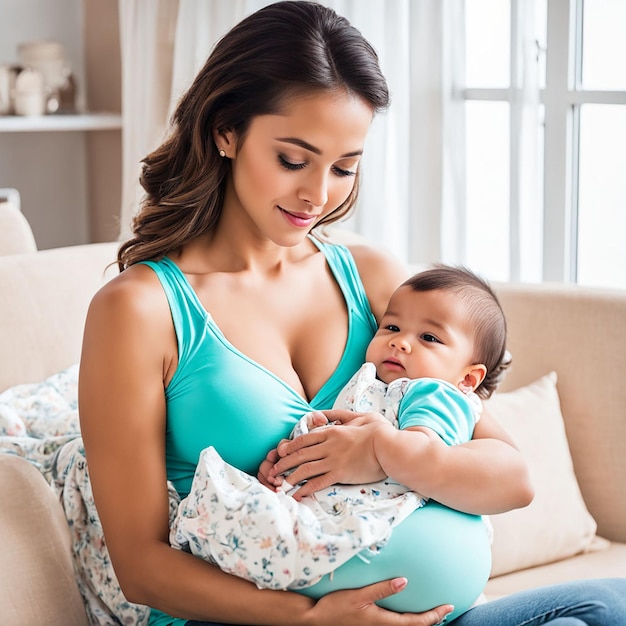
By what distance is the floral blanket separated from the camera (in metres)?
1.57

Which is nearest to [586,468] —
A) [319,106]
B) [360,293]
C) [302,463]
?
[360,293]

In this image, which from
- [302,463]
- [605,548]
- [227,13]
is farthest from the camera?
[227,13]

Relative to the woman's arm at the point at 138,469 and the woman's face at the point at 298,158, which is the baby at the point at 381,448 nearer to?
the woman's arm at the point at 138,469

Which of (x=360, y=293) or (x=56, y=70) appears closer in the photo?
(x=360, y=293)

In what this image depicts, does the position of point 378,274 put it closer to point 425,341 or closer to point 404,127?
point 425,341

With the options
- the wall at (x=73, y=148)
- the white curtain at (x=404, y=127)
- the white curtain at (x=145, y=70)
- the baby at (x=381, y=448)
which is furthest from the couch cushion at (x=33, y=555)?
the wall at (x=73, y=148)

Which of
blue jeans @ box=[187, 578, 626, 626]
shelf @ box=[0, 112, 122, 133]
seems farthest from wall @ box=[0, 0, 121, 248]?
blue jeans @ box=[187, 578, 626, 626]

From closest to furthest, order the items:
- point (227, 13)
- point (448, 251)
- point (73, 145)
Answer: point (448, 251) → point (227, 13) → point (73, 145)

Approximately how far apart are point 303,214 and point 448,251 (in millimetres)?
1457

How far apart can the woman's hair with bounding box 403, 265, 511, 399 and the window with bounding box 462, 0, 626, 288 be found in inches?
41.8

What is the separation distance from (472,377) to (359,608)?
52 centimetres

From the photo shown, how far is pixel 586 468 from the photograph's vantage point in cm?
216

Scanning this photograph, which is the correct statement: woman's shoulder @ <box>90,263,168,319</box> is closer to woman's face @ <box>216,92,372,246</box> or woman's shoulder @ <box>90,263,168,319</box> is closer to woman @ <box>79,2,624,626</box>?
woman @ <box>79,2,624,626</box>

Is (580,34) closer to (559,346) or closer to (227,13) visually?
(559,346)
